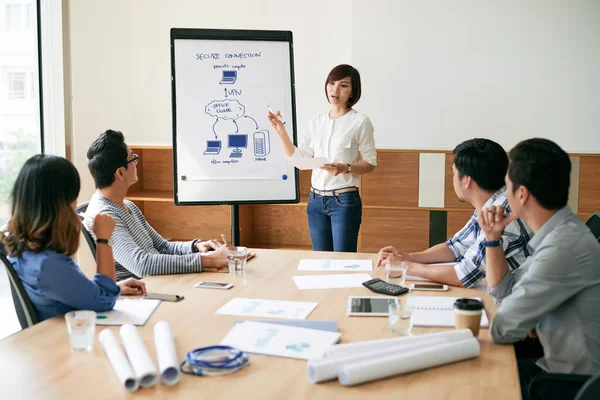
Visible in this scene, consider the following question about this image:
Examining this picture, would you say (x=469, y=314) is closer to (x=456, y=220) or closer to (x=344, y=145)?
(x=344, y=145)

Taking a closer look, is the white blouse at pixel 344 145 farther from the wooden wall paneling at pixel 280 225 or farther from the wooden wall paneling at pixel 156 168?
the wooden wall paneling at pixel 156 168

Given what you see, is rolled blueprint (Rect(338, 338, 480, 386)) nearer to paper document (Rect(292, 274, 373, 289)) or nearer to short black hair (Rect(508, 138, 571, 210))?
short black hair (Rect(508, 138, 571, 210))

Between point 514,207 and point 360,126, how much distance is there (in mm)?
2073

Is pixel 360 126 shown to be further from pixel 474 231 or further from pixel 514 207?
pixel 514 207

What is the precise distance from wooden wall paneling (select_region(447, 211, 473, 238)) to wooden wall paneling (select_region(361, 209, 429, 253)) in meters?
0.17

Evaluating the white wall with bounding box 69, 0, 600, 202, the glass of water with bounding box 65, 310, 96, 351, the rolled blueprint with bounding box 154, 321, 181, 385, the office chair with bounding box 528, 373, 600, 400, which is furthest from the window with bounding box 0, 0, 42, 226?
the office chair with bounding box 528, 373, 600, 400

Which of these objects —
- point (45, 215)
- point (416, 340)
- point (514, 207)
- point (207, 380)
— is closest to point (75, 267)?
point (45, 215)

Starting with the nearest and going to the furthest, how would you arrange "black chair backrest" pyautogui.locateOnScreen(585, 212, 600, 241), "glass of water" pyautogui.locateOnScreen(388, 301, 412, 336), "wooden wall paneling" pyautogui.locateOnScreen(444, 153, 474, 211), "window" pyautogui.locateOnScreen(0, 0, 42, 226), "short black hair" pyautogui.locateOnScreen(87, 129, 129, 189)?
"glass of water" pyautogui.locateOnScreen(388, 301, 412, 336)
"short black hair" pyautogui.locateOnScreen(87, 129, 129, 189)
"black chair backrest" pyautogui.locateOnScreen(585, 212, 600, 241)
"window" pyautogui.locateOnScreen(0, 0, 42, 226)
"wooden wall paneling" pyautogui.locateOnScreen(444, 153, 474, 211)

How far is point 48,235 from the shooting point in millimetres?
2115

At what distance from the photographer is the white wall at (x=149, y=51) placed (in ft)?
16.7

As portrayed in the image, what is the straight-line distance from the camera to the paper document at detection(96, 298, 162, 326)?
6.92 ft

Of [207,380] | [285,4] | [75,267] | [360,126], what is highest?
[285,4]

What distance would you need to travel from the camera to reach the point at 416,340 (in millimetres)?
1840

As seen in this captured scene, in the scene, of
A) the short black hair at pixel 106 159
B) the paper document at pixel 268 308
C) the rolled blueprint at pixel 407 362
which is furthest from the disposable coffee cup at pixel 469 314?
the short black hair at pixel 106 159
